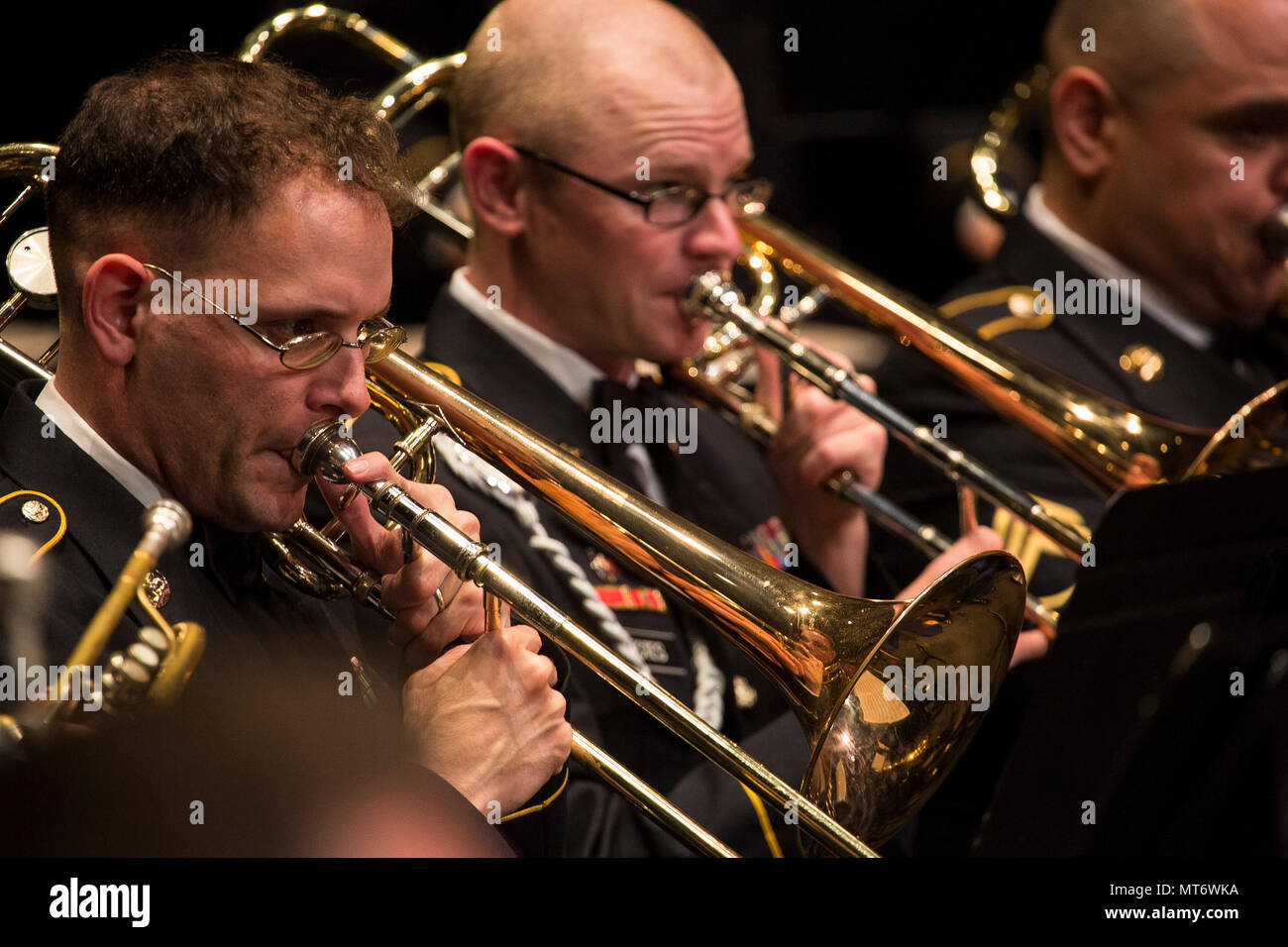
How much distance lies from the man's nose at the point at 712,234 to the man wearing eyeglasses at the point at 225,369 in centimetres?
85

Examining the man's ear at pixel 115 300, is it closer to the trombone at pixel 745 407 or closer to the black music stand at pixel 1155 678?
the black music stand at pixel 1155 678

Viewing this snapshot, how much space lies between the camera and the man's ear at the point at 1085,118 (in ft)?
10.5

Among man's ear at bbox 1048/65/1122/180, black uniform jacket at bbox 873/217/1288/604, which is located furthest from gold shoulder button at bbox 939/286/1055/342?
man's ear at bbox 1048/65/1122/180

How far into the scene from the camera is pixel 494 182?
2.46 m

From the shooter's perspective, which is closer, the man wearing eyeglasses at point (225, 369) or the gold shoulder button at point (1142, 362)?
the man wearing eyeglasses at point (225, 369)

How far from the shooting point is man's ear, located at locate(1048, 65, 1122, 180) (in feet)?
10.5

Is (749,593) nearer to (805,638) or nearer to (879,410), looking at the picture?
(805,638)

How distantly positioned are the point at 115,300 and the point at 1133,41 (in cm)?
234

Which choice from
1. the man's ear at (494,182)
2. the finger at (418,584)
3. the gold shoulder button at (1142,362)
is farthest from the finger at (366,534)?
the gold shoulder button at (1142,362)

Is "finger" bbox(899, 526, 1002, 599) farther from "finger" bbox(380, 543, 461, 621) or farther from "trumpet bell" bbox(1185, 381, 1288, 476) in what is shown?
"finger" bbox(380, 543, 461, 621)

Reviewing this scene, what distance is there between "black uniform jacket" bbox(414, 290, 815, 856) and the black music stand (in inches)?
13.7
